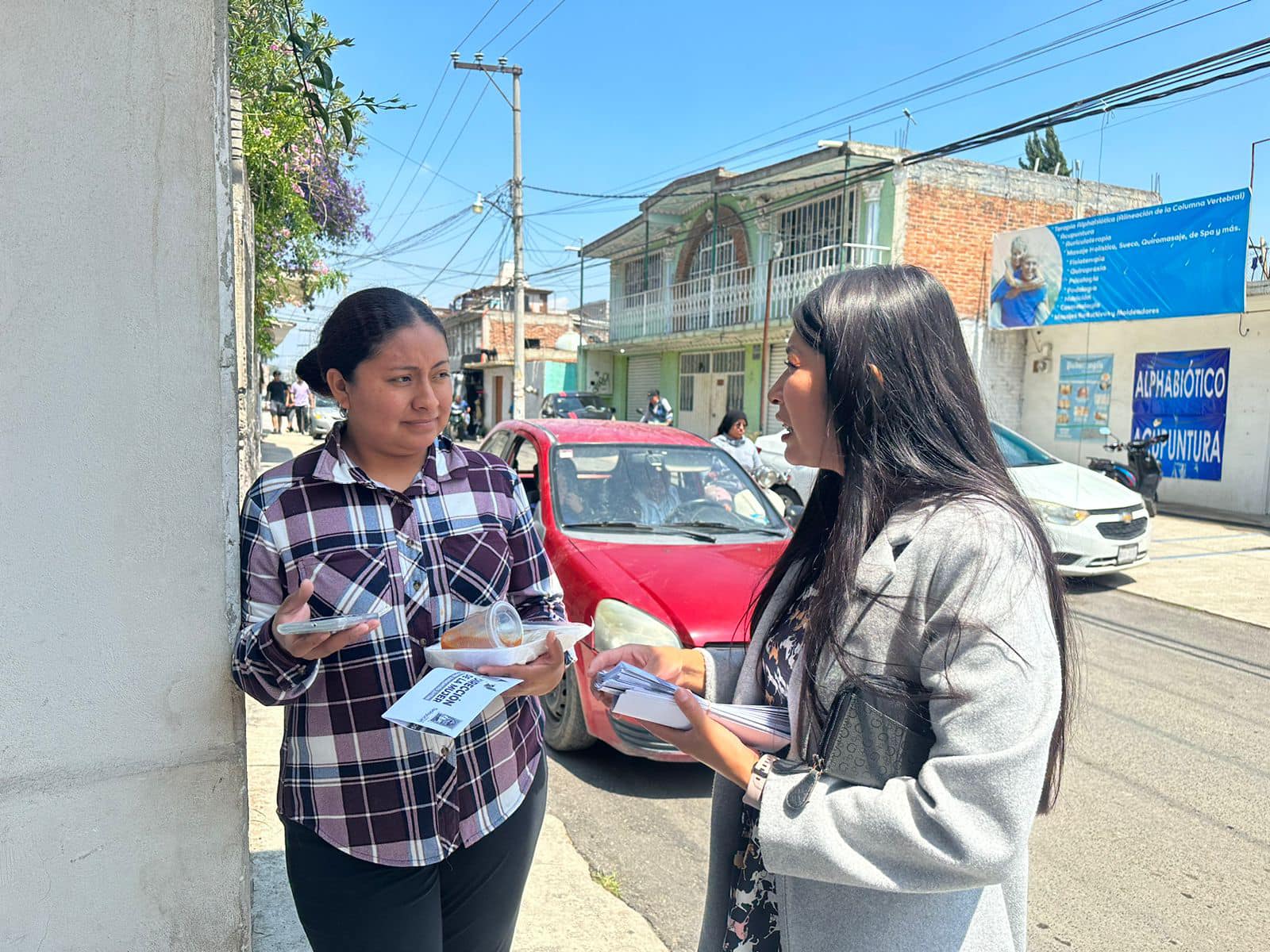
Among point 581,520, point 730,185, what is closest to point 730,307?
point 730,185

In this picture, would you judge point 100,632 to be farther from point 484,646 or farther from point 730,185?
point 730,185

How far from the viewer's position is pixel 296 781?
1.67 meters

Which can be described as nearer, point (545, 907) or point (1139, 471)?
point (545, 907)

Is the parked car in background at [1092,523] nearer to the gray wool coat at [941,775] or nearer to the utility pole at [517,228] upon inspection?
the gray wool coat at [941,775]

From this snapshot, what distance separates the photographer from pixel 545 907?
9.68 ft

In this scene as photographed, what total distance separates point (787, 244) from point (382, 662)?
2001cm

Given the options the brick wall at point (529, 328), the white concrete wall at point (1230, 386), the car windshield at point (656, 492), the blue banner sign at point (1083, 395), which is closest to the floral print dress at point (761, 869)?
the car windshield at point (656, 492)

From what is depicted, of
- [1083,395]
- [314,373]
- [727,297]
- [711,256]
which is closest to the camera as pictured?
[314,373]

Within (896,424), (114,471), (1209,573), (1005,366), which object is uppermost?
(1005,366)

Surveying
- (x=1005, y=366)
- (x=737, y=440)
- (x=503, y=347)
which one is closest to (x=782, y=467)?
(x=737, y=440)

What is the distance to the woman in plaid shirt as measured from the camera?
5.40 feet

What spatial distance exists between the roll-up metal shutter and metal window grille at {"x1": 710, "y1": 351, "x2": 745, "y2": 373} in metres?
3.28

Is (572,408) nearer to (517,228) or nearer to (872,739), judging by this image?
(517,228)

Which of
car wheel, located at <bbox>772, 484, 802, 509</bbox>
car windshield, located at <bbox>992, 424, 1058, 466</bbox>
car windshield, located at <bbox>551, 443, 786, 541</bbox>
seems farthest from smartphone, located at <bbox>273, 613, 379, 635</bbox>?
car windshield, located at <bbox>992, 424, 1058, 466</bbox>
